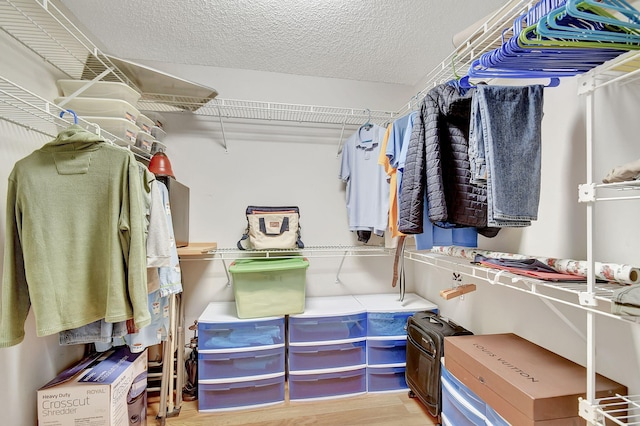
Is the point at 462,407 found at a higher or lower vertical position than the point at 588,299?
lower

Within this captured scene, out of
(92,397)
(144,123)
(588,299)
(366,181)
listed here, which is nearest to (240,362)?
(92,397)

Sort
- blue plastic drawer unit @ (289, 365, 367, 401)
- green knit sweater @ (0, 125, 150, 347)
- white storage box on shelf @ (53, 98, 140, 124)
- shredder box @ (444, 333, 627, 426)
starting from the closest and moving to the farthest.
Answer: shredder box @ (444, 333, 627, 426) → green knit sweater @ (0, 125, 150, 347) → white storage box on shelf @ (53, 98, 140, 124) → blue plastic drawer unit @ (289, 365, 367, 401)

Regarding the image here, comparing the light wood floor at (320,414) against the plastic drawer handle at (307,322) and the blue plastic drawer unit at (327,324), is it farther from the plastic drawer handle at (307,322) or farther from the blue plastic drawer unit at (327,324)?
the plastic drawer handle at (307,322)

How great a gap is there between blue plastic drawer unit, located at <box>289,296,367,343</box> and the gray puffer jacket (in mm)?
929

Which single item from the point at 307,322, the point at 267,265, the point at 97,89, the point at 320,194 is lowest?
the point at 307,322

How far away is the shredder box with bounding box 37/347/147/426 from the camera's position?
1255mm

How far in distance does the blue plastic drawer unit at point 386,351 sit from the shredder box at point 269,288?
579 millimetres

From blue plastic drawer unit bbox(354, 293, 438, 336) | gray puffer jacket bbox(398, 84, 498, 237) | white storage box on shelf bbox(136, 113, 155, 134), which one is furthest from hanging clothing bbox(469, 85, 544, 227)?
white storage box on shelf bbox(136, 113, 155, 134)

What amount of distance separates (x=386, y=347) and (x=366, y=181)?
1193mm

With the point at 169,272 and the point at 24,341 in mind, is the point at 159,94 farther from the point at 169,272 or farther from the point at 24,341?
the point at 24,341

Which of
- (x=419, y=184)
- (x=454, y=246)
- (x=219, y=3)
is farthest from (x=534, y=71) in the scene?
(x=219, y=3)

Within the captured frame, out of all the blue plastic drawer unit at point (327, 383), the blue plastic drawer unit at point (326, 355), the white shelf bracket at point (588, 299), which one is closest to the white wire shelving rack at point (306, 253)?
the blue plastic drawer unit at point (326, 355)

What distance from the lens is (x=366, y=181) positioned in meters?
2.02

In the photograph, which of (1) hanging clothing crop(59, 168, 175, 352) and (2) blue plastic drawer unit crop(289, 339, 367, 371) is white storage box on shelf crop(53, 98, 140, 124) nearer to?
(1) hanging clothing crop(59, 168, 175, 352)
